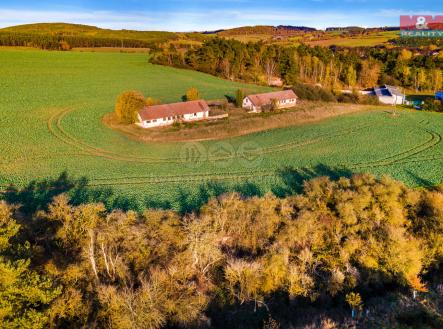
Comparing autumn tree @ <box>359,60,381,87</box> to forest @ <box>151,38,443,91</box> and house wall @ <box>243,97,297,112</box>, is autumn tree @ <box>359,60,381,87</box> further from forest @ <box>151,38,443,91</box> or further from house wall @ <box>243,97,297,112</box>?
house wall @ <box>243,97,297,112</box>

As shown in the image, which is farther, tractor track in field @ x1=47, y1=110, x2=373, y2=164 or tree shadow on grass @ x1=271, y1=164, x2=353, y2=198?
tractor track in field @ x1=47, y1=110, x2=373, y2=164

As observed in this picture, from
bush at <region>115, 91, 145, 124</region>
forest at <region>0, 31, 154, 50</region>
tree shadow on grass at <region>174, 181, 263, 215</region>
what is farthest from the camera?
forest at <region>0, 31, 154, 50</region>

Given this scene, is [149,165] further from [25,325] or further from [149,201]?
[25,325]

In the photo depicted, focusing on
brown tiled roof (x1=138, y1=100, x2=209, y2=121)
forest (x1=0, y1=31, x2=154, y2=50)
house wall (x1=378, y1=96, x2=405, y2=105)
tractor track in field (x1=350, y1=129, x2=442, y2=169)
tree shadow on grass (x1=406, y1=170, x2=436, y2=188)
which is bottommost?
tree shadow on grass (x1=406, y1=170, x2=436, y2=188)

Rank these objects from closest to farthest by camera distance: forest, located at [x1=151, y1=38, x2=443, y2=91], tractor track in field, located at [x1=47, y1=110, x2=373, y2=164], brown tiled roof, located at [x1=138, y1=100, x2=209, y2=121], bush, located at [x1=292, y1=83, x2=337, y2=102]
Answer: tractor track in field, located at [x1=47, y1=110, x2=373, y2=164] < brown tiled roof, located at [x1=138, y1=100, x2=209, y2=121] < bush, located at [x1=292, y1=83, x2=337, y2=102] < forest, located at [x1=151, y1=38, x2=443, y2=91]

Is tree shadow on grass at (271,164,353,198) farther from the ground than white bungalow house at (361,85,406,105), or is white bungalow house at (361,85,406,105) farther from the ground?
white bungalow house at (361,85,406,105)

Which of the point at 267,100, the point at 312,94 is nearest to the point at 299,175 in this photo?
the point at 267,100

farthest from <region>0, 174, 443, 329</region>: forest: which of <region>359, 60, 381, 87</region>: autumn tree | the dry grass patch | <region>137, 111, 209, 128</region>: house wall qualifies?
<region>359, 60, 381, 87</region>: autumn tree

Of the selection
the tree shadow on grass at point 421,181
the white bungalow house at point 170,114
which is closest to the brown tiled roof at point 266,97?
the white bungalow house at point 170,114
